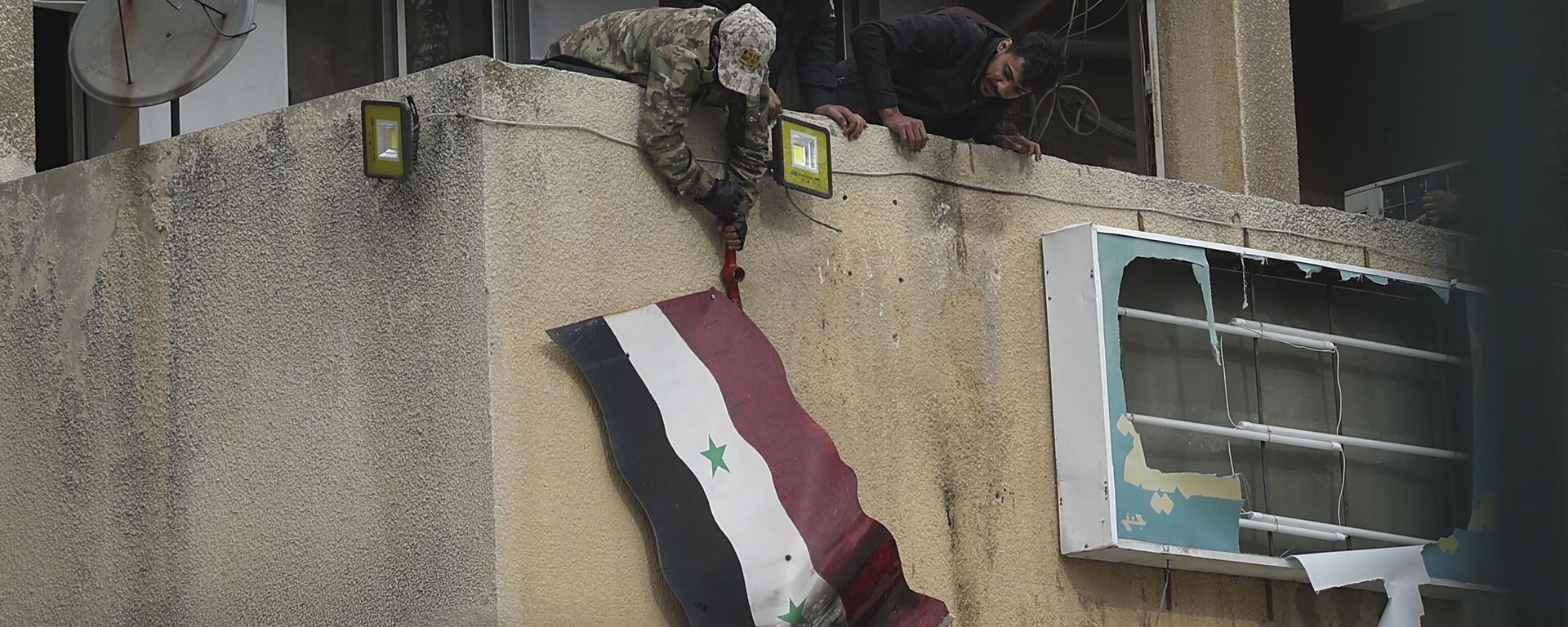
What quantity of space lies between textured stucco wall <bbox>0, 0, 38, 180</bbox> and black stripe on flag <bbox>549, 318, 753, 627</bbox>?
9.10 ft

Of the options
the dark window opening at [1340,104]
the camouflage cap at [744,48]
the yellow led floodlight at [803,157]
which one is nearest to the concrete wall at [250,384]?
the camouflage cap at [744,48]

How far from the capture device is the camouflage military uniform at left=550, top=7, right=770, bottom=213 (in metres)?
6.14

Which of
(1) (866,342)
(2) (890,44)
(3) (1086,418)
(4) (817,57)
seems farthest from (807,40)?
(3) (1086,418)

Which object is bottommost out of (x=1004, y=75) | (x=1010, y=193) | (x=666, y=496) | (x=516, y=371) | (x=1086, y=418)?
(x=666, y=496)

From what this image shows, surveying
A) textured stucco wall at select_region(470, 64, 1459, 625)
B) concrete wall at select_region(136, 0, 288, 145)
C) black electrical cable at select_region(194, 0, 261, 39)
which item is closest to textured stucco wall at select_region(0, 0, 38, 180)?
black electrical cable at select_region(194, 0, 261, 39)

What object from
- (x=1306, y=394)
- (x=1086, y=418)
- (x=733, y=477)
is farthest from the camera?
(x=1306, y=394)

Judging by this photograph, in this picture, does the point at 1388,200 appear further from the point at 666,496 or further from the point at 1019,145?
the point at 666,496

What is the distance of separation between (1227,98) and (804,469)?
13.6 feet

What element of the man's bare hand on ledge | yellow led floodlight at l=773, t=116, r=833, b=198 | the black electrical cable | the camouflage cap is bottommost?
yellow led floodlight at l=773, t=116, r=833, b=198

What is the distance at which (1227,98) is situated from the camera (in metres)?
9.45

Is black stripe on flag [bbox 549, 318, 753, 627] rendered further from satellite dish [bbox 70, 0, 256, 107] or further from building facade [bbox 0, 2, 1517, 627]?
satellite dish [bbox 70, 0, 256, 107]

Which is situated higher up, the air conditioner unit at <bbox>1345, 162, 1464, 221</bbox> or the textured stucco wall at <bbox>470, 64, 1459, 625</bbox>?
the air conditioner unit at <bbox>1345, 162, 1464, 221</bbox>

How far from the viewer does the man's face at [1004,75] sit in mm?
7309

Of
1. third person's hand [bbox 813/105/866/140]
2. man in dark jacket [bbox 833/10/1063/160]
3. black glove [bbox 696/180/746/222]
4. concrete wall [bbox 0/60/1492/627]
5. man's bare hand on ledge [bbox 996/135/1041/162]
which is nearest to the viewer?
concrete wall [bbox 0/60/1492/627]
